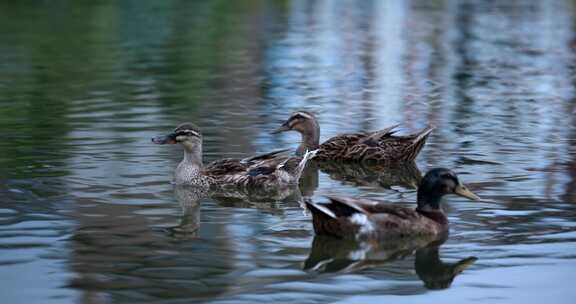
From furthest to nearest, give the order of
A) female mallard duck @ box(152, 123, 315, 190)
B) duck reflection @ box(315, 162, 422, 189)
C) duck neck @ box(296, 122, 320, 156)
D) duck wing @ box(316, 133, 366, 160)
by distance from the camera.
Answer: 1. duck neck @ box(296, 122, 320, 156)
2. duck wing @ box(316, 133, 366, 160)
3. duck reflection @ box(315, 162, 422, 189)
4. female mallard duck @ box(152, 123, 315, 190)

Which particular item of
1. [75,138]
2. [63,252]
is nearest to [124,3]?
[75,138]

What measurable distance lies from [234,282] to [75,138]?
23.5ft

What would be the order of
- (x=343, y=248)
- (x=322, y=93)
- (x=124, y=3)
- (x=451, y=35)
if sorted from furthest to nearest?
(x=124, y=3), (x=451, y=35), (x=322, y=93), (x=343, y=248)

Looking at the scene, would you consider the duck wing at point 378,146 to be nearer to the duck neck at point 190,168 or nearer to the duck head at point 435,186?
the duck neck at point 190,168

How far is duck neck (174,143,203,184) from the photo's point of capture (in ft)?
43.9

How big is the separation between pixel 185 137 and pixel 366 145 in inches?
104

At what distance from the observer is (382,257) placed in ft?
33.8

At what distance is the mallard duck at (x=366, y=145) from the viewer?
49.0ft

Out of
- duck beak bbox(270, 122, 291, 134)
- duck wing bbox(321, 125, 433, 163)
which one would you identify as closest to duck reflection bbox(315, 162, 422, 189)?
duck wing bbox(321, 125, 433, 163)

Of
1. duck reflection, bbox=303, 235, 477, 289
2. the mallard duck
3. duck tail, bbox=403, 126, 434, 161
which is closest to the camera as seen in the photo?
duck reflection, bbox=303, 235, 477, 289

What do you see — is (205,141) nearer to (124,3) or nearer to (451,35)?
(451,35)

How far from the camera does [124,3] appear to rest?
147 ft

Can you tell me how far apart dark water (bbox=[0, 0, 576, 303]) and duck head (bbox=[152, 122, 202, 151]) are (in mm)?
461

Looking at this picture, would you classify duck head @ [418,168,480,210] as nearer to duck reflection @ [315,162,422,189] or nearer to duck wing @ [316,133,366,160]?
duck reflection @ [315,162,422,189]
